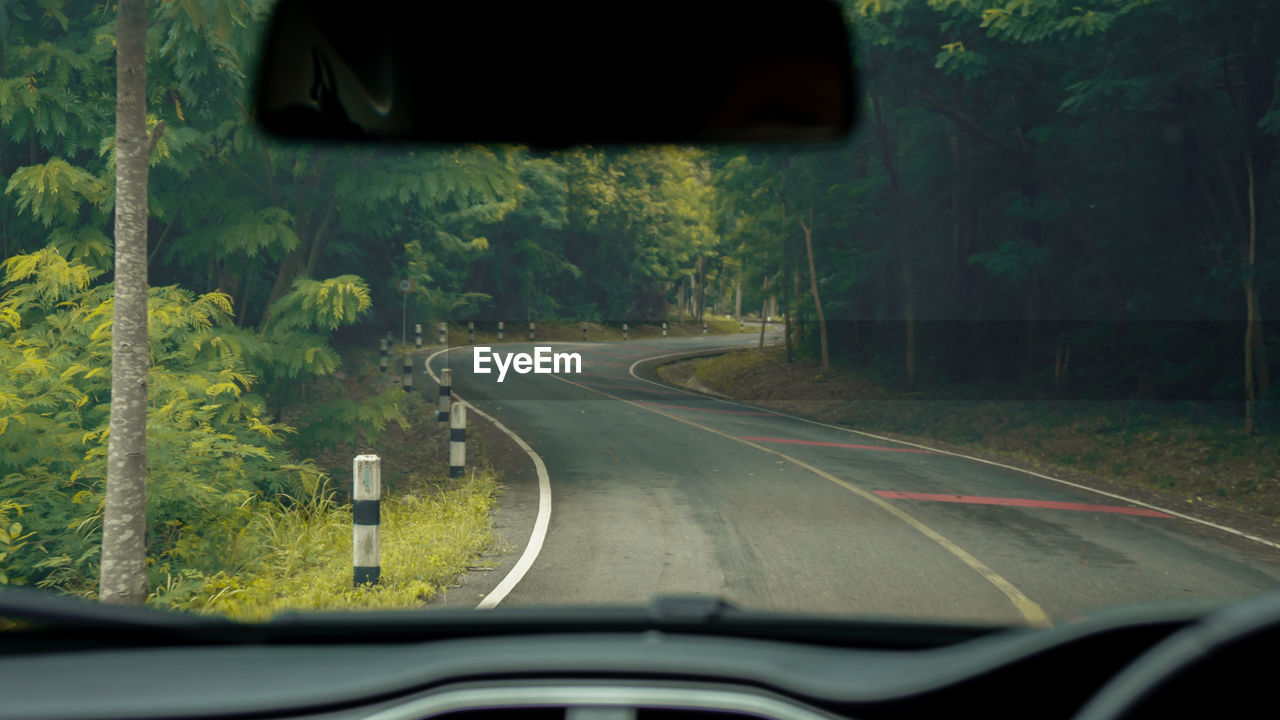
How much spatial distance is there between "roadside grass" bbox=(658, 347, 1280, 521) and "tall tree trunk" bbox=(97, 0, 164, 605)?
12809mm

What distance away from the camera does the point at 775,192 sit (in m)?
30.7

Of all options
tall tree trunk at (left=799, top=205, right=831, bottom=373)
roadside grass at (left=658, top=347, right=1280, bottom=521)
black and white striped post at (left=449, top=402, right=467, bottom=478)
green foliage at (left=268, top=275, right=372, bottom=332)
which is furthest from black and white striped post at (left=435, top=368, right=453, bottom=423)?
tall tree trunk at (left=799, top=205, right=831, bottom=373)

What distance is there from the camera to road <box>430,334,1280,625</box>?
664 cm

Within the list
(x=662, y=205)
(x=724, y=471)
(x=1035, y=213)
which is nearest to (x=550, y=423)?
(x=724, y=471)

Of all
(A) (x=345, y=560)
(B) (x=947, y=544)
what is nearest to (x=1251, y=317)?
(B) (x=947, y=544)

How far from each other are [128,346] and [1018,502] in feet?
31.2

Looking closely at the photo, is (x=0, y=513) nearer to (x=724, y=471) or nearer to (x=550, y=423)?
(x=724, y=471)

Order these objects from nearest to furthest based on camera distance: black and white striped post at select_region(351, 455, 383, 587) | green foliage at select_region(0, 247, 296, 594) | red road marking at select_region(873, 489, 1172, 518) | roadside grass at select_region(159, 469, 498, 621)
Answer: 1. roadside grass at select_region(159, 469, 498, 621)
2. black and white striped post at select_region(351, 455, 383, 587)
3. green foliage at select_region(0, 247, 296, 594)
4. red road marking at select_region(873, 489, 1172, 518)

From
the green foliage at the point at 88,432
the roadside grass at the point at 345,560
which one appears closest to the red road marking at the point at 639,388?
the roadside grass at the point at 345,560

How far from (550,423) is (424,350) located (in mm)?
18979

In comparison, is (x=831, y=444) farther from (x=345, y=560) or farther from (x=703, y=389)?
(x=703, y=389)

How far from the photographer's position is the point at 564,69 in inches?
199

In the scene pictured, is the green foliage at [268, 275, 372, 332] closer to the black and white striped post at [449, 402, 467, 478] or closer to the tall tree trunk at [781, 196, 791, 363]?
the black and white striped post at [449, 402, 467, 478]

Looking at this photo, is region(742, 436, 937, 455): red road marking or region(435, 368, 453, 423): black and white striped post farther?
region(435, 368, 453, 423): black and white striped post
